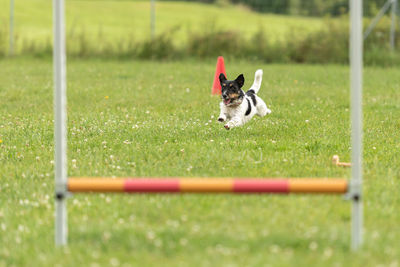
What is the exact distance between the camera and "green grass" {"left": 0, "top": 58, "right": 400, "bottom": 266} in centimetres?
388

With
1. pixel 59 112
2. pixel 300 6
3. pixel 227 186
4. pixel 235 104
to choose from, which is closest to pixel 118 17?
pixel 300 6

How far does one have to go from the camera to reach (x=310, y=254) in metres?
3.78

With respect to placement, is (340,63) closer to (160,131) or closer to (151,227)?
(160,131)

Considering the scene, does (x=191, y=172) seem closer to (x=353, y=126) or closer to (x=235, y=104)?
(x=235, y=104)

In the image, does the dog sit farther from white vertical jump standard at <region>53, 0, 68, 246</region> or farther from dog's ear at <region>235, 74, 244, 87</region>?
white vertical jump standard at <region>53, 0, 68, 246</region>

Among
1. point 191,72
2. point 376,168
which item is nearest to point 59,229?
point 376,168

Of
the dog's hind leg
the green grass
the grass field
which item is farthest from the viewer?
the grass field

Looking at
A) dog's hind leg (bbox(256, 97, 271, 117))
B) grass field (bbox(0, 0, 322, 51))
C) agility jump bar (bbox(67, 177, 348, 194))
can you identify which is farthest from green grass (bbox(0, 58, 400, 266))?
grass field (bbox(0, 0, 322, 51))

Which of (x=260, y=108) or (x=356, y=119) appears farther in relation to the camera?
(x=260, y=108)

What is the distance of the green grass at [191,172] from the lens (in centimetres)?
388

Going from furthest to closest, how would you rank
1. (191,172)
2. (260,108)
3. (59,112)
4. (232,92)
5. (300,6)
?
(300,6) → (260,108) → (232,92) → (191,172) → (59,112)

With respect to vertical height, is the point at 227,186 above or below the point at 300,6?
below

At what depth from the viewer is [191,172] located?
5.87 m

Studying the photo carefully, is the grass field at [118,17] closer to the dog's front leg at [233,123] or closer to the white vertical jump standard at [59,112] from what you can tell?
the dog's front leg at [233,123]
